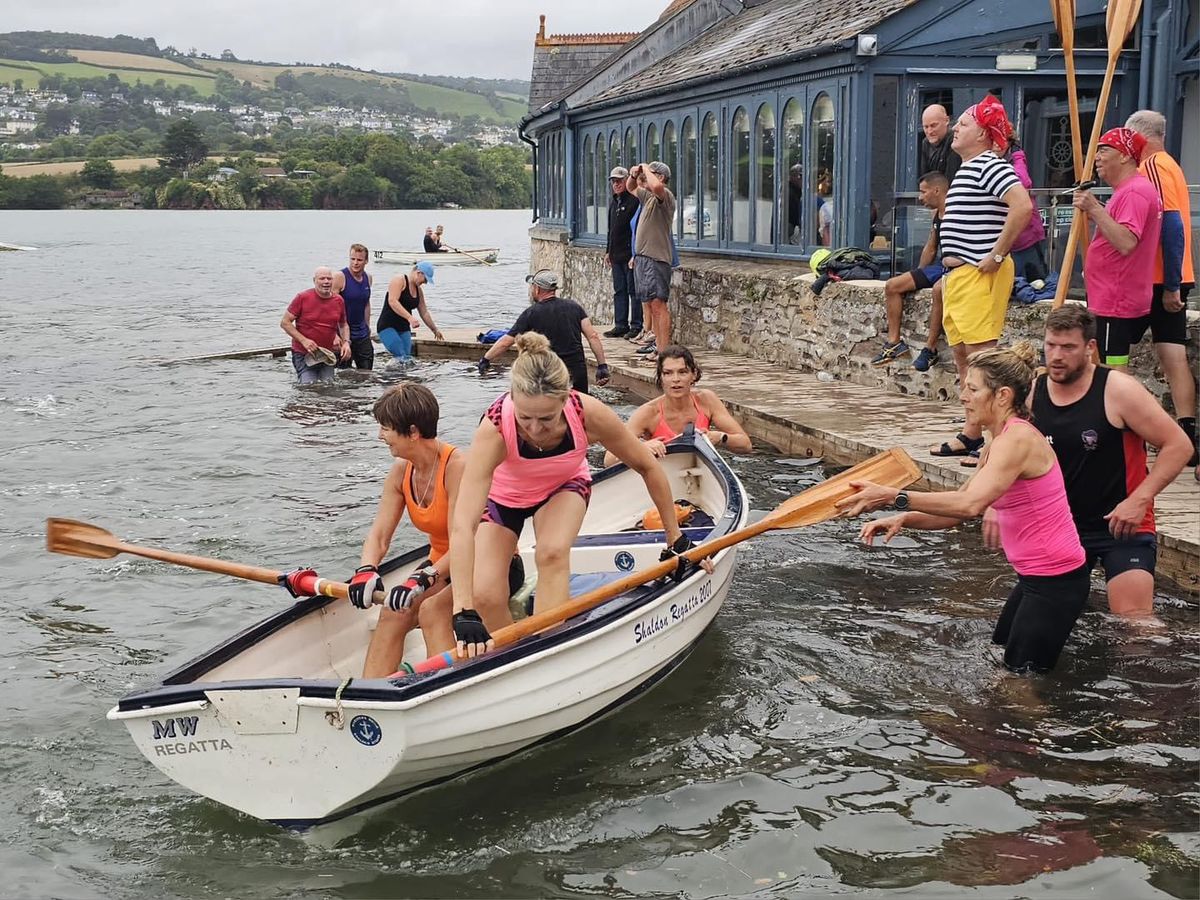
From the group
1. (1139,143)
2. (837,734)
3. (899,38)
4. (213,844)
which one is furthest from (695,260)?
(213,844)

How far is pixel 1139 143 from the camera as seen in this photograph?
345 inches

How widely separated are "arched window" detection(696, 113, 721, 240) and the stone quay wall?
1.44 ft

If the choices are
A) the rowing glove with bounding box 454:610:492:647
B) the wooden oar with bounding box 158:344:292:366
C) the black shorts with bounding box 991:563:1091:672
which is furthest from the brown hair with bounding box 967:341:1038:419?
the wooden oar with bounding box 158:344:292:366

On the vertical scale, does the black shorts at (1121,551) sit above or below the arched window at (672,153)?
below

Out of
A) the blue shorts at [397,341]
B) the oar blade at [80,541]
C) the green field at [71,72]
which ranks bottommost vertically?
the oar blade at [80,541]

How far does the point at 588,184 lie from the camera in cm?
2475

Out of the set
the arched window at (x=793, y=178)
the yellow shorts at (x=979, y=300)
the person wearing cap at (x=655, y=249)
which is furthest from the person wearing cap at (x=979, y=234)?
the person wearing cap at (x=655, y=249)

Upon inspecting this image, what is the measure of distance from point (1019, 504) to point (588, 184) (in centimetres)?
1966

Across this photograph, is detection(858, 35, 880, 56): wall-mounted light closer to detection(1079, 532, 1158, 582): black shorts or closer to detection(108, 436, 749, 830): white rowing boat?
detection(1079, 532, 1158, 582): black shorts

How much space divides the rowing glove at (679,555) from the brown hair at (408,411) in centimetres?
134

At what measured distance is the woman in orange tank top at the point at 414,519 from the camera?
586cm

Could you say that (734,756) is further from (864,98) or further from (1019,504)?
(864,98)

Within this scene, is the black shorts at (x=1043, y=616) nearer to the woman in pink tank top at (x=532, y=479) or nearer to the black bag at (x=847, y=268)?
the woman in pink tank top at (x=532, y=479)

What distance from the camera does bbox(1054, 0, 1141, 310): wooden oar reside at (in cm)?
873
